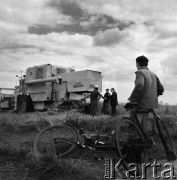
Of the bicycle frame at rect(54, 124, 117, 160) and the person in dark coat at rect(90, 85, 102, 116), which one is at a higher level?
the person in dark coat at rect(90, 85, 102, 116)

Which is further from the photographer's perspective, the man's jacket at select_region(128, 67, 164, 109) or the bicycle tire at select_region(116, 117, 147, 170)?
the man's jacket at select_region(128, 67, 164, 109)

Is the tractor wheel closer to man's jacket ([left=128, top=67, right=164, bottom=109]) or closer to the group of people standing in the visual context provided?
the group of people standing

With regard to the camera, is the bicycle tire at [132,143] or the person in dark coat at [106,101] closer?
the bicycle tire at [132,143]

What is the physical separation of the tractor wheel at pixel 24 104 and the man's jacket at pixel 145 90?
17.2 m

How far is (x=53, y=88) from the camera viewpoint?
20828 millimetres

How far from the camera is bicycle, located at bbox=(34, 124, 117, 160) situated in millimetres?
5949

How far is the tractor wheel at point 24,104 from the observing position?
22.8m

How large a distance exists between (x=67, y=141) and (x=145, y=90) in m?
1.67

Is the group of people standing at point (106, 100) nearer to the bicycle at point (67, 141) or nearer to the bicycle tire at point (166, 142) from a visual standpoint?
the bicycle tire at point (166, 142)

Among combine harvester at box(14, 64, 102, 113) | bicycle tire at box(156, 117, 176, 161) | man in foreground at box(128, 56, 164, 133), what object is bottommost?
bicycle tire at box(156, 117, 176, 161)

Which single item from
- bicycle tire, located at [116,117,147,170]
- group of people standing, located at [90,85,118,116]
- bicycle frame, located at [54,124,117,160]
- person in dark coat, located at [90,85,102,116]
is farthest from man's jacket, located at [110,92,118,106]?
bicycle tire, located at [116,117,147,170]

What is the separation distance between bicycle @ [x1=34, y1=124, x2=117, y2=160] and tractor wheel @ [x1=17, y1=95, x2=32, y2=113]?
1685cm

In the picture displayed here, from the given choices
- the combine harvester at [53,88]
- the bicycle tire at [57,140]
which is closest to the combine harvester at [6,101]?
the combine harvester at [53,88]

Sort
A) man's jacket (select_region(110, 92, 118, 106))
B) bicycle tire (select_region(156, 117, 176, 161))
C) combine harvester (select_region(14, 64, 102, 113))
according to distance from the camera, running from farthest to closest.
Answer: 1. combine harvester (select_region(14, 64, 102, 113))
2. man's jacket (select_region(110, 92, 118, 106))
3. bicycle tire (select_region(156, 117, 176, 161))
